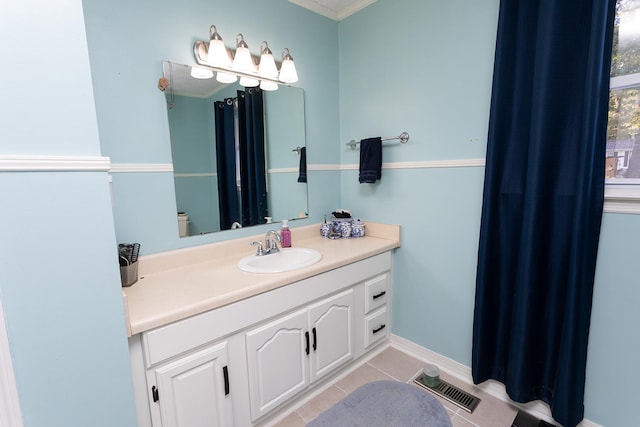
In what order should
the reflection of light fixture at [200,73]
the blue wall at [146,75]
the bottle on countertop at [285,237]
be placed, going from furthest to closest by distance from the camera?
the bottle on countertop at [285,237], the reflection of light fixture at [200,73], the blue wall at [146,75]

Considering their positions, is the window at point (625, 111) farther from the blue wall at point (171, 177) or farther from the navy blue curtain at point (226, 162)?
the navy blue curtain at point (226, 162)

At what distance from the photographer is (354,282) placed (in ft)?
5.81

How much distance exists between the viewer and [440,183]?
5.93 ft

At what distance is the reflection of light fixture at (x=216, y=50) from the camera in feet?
5.04

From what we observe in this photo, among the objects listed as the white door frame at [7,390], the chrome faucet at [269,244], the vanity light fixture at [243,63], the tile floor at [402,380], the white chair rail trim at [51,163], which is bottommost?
the tile floor at [402,380]

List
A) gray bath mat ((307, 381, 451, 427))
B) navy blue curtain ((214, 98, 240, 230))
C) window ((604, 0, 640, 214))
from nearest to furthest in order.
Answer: window ((604, 0, 640, 214))
gray bath mat ((307, 381, 451, 427))
navy blue curtain ((214, 98, 240, 230))

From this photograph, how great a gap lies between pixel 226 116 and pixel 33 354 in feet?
4.46

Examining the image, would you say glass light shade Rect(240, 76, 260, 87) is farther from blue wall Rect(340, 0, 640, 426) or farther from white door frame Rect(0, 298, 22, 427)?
white door frame Rect(0, 298, 22, 427)

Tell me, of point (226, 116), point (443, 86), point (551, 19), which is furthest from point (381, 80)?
point (226, 116)

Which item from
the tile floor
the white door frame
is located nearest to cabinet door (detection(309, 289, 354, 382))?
the tile floor

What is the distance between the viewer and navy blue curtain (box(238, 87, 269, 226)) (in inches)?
71.4

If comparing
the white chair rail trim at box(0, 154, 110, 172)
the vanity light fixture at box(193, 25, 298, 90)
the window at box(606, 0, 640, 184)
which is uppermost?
the vanity light fixture at box(193, 25, 298, 90)

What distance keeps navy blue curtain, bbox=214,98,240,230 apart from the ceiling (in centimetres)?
97

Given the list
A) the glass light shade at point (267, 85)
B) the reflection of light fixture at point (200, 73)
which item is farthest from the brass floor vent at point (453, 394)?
the reflection of light fixture at point (200, 73)
